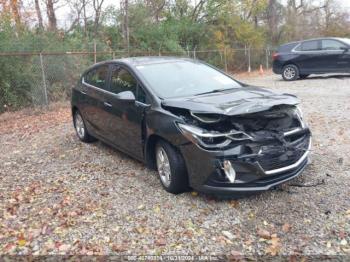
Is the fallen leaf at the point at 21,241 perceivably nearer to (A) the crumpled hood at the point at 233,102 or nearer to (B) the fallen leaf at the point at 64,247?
(B) the fallen leaf at the point at 64,247

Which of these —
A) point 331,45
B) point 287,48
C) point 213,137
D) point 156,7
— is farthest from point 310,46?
A: point 213,137

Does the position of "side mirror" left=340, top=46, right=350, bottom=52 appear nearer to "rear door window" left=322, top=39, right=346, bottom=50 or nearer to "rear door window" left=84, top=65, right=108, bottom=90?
"rear door window" left=322, top=39, right=346, bottom=50

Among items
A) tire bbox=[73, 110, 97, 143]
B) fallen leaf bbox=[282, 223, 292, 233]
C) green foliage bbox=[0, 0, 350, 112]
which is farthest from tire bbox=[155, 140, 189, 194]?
green foliage bbox=[0, 0, 350, 112]

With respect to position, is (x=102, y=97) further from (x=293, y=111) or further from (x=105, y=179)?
(x=293, y=111)

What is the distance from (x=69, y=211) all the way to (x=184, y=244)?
152 cm

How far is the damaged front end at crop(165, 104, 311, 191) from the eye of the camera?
13.4 ft

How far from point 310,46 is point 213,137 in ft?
41.5

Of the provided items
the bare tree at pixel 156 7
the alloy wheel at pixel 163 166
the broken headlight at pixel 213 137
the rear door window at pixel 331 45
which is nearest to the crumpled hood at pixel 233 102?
the broken headlight at pixel 213 137

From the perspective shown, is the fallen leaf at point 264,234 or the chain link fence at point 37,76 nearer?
the fallen leaf at point 264,234

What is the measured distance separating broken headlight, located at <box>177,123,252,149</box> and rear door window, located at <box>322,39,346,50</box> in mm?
12289

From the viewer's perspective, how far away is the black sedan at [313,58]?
14.8 m

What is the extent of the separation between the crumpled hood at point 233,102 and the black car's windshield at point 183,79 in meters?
0.26

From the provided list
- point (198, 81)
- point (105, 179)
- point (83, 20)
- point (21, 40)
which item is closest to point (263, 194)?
point (198, 81)

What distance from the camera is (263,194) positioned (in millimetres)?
4527
